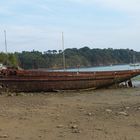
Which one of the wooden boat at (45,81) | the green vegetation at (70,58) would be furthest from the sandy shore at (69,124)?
the green vegetation at (70,58)

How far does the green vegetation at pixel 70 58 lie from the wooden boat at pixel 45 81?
144 ft

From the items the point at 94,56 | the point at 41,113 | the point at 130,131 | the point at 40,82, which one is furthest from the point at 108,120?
the point at 94,56

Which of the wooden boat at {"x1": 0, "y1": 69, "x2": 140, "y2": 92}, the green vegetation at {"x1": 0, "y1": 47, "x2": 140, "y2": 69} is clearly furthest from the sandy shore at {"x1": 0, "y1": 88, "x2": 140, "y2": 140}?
the green vegetation at {"x1": 0, "y1": 47, "x2": 140, "y2": 69}

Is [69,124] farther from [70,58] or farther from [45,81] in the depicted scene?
[70,58]

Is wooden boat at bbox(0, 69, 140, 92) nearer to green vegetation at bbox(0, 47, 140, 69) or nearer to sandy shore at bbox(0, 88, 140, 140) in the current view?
sandy shore at bbox(0, 88, 140, 140)

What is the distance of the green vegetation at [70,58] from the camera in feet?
249

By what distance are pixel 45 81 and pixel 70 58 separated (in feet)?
191

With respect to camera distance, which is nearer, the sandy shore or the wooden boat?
the sandy shore

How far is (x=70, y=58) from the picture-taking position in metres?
83.5

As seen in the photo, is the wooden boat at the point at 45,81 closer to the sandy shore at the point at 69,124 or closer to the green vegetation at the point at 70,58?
the sandy shore at the point at 69,124

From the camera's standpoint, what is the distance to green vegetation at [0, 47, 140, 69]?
7600 centimetres

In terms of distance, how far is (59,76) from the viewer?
25.7 metres

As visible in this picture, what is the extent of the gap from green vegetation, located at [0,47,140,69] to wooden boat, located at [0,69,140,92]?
144ft

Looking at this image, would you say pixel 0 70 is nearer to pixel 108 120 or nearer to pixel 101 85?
pixel 101 85
